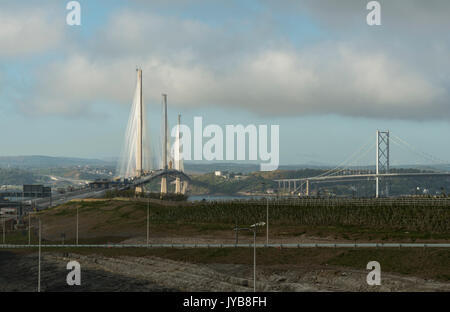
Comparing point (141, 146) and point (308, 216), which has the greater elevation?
point (141, 146)
